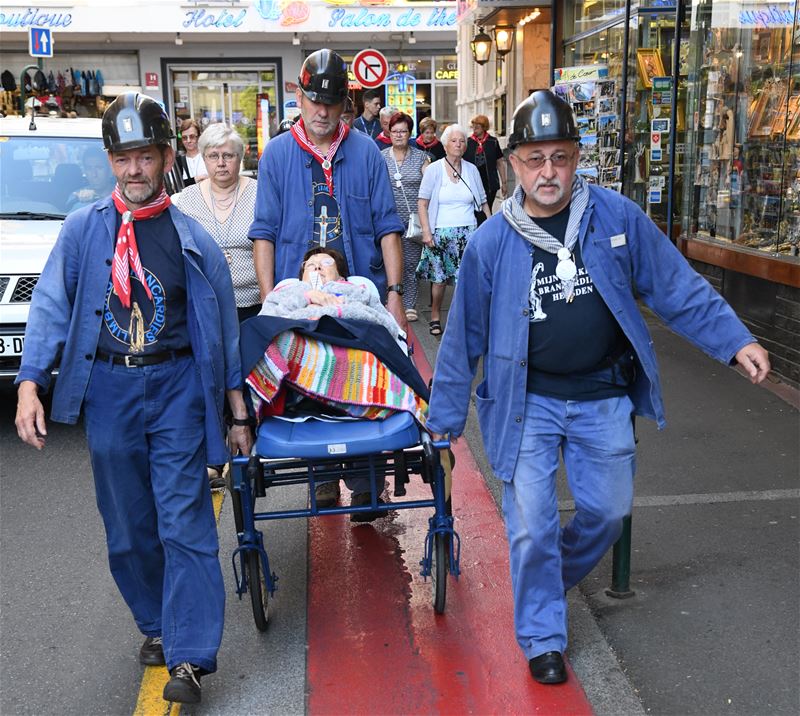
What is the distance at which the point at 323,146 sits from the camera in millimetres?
5094

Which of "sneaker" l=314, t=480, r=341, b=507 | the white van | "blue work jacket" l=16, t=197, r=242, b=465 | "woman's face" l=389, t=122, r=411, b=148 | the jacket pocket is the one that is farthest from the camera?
"woman's face" l=389, t=122, r=411, b=148

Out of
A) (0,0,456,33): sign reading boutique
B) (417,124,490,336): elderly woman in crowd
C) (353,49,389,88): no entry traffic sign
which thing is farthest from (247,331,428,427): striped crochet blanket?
(0,0,456,33): sign reading boutique

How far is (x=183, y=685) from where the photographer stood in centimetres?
357

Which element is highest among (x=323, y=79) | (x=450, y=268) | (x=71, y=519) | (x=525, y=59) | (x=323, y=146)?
(x=525, y=59)

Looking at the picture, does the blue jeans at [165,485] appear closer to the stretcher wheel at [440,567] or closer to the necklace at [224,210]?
the stretcher wheel at [440,567]

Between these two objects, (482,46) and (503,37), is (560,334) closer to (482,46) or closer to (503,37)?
(503,37)

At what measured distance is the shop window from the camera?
8359mm

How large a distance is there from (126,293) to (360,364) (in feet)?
3.47

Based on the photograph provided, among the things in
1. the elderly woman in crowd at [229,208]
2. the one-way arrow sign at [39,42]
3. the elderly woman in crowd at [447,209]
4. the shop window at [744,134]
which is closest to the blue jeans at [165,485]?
the elderly woman in crowd at [229,208]

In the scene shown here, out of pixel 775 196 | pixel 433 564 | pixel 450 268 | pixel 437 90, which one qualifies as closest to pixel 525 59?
pixel 450 268

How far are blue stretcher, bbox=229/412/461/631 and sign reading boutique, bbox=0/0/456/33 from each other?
24.9m

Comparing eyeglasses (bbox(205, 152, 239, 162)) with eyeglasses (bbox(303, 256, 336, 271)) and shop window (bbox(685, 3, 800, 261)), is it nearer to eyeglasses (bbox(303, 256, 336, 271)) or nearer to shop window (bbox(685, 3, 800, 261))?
eyeglasses (bbox(303, 256, 336, 271))

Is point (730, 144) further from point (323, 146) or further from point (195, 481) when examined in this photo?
point (195, 481)

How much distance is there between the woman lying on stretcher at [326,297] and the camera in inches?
174
